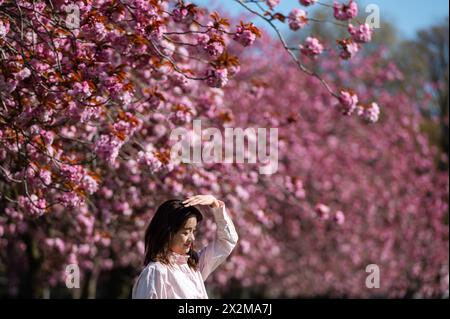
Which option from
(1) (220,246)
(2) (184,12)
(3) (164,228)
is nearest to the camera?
(3) (164,228)

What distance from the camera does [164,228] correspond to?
438cm

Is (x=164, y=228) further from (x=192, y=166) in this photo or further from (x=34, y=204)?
(x=192, y=166)

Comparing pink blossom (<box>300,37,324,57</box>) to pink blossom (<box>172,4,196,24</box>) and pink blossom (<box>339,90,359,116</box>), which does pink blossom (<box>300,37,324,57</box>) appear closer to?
pink blossom (<box>339,90,359,116</box>)

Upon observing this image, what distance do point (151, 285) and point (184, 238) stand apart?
0.40m

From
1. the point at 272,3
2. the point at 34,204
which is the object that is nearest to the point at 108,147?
the point at 34,204

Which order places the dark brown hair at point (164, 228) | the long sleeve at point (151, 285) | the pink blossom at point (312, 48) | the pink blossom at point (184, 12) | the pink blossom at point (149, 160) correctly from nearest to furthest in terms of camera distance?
the long sleeve at point (151, 285) → the dark brown hair at point (164, 228) → the pink blossom at point (184, 12) → the pink blossom at point (149, 160) → the pink blossom at point (312, 48)

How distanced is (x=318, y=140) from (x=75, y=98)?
37.3 feet

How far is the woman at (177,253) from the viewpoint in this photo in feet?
13.7

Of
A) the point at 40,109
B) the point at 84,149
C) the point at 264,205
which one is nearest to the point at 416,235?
the point at 264,205

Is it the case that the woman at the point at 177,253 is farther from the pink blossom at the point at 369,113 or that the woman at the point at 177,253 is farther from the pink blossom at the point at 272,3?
the pink blossom at the point at 369,113

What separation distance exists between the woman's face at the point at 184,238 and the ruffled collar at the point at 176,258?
2 centimetres

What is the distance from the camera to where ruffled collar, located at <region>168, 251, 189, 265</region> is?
4375 mm

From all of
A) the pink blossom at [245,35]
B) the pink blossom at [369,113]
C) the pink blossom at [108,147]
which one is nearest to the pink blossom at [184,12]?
the pink blossom at [245,35]
